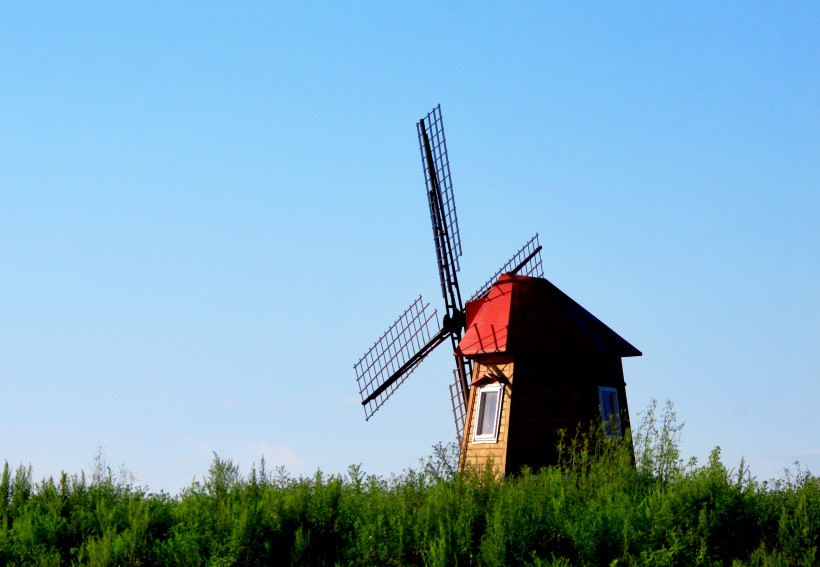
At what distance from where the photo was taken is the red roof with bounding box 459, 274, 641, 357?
22.8m

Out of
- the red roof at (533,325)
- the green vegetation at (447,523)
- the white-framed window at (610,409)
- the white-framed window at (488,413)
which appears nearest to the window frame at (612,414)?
the white-framed window at (610,409)

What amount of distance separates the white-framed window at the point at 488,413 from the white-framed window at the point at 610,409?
2.39m

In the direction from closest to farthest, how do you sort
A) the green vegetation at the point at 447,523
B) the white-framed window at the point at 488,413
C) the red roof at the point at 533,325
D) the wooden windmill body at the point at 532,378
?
the green vegetation at the point at 447,523
the wooden windmill body at the point at 532,378
the white-framed window at the point at 488,413
the red roof at the point at 533,325

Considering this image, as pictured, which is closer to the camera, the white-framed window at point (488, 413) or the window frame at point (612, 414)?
the white-framed window at point (488, 413)

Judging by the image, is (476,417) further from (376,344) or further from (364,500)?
(364,500)

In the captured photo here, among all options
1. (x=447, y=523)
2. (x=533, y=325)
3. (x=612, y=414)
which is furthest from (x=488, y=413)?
(x=447, y=523)

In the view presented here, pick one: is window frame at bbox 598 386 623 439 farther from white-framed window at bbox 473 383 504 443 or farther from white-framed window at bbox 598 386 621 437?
white-framed window at bbox 473 383 504 443

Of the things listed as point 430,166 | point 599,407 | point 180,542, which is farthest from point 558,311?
point 180,542

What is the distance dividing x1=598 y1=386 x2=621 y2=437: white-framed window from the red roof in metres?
0.93

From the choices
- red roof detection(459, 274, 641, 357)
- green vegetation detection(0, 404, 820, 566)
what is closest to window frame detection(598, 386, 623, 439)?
red roof detection(459, 274, 641, 357)

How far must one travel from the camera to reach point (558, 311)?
2362 cm

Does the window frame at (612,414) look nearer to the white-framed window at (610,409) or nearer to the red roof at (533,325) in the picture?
the white-framed window at (610,409)

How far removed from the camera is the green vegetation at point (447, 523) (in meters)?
15.4

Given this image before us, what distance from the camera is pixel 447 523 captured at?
1571 cm
